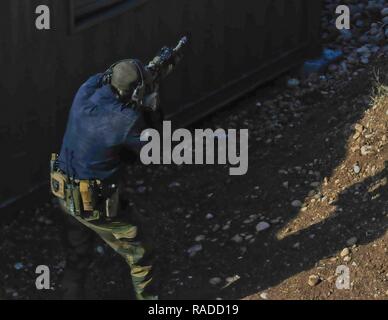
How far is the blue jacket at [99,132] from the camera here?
6.09 m

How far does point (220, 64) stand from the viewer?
30.2 feet

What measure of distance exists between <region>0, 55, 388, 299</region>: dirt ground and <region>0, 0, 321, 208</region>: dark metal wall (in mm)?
576

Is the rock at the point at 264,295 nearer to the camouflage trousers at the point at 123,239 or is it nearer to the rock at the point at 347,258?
the rock at the point at 347,258

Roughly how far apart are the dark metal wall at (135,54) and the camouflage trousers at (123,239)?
1.08 metres

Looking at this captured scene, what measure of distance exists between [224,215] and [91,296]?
1.37m

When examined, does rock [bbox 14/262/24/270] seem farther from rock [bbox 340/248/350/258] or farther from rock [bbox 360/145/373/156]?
rock [bbox 360/145/373/156]

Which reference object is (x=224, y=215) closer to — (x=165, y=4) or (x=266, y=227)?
(x=266, y=227)

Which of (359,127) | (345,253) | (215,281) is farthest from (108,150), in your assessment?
(359,127)

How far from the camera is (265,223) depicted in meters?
7.53

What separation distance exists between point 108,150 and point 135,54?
2157 millimetres

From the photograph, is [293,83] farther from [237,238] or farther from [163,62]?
[163,62]

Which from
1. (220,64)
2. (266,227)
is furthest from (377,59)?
(266,227)

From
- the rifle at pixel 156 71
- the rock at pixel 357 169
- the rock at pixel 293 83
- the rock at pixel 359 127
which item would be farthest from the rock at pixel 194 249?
the rock at pixel 293 83

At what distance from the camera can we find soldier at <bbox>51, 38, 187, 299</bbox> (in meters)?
6.09
